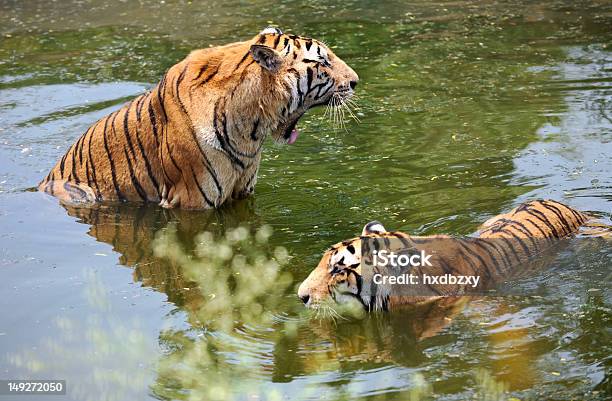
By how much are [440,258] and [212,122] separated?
1.90m

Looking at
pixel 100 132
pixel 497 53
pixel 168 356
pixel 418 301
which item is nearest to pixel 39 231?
pixel 100 132

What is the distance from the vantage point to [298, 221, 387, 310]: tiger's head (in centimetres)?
485

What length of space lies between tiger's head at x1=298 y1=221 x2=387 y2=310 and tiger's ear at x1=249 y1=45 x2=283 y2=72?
5.04 feet

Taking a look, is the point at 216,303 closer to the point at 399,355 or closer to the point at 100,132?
the point at 399,355

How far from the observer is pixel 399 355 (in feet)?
15.1

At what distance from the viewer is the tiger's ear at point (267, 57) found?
19.5 feet

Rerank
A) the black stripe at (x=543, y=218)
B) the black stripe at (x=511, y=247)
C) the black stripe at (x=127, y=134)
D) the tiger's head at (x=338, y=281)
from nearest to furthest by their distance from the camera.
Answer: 1. the tiger's head at (x=338, y=281)
2. the black stripe at (x=511, y=247)
3. the black stripe at (x=543, y=218)
4. the black stripe at (x=127, y=134)

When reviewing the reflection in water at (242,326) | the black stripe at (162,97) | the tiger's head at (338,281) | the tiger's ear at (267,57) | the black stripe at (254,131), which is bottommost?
the reflection in water at (242,326)

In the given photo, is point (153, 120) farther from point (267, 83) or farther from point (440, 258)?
point (440, 258)

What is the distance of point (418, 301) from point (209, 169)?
1.92 metres

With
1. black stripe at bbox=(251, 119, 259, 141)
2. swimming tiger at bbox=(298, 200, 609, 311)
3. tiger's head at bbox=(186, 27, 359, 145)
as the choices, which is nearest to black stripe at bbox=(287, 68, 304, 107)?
tiger's head at bbox=(186, 27, 359, 145)

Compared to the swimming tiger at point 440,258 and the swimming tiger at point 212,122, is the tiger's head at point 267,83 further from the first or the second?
the swimming tiger at point 440,258

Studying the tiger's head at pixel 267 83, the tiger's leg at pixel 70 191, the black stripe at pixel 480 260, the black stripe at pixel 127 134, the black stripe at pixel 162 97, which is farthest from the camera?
the tiger's leg at pixel 70 191

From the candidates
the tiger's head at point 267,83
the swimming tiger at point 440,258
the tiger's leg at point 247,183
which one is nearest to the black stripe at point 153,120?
the tiger's head at point 267,83
